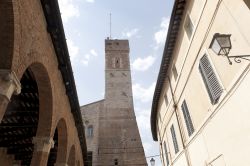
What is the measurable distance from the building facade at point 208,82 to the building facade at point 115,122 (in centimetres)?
1543

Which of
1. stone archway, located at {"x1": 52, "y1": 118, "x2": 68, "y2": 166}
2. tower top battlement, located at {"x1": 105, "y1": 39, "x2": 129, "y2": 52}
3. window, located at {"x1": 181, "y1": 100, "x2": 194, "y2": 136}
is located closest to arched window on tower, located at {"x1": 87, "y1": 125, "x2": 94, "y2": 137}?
tower top battlement, located at {"x1": 105, "y1": 39, "x2": 129, "y2": 52}

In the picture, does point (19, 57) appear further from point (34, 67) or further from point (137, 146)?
point (137, 146)

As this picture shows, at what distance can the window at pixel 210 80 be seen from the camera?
7.57 metres

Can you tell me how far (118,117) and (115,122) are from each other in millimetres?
763

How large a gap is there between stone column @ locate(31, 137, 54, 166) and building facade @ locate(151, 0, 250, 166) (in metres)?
5.29

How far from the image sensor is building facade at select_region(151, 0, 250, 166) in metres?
6.04

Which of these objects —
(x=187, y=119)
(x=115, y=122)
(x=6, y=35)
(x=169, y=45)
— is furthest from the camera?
(x=115, y=122)

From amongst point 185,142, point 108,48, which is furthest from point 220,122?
point 108,48

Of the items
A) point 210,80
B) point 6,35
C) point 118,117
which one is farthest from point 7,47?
point 118,117

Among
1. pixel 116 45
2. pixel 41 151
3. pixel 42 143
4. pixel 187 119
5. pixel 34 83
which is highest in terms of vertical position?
pixel 116 45

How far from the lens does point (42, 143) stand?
760 cm

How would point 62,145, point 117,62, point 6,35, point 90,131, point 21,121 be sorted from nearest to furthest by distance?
point 6,35
point 21,121
point 62,145
point 90,131
point 117,62

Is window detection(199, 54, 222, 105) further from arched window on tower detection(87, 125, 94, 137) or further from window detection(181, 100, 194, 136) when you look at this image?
arched window on tower detection(87, 125, 94, 137)

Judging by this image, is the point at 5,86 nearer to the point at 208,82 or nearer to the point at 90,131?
the point at 208,82
